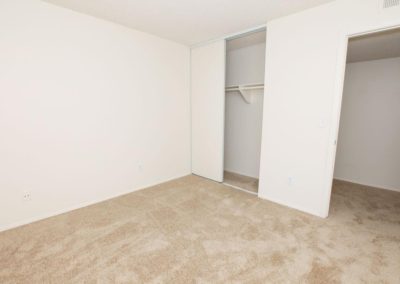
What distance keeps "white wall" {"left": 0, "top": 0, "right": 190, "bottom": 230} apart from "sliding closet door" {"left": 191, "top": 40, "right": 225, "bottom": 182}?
17.6 inches

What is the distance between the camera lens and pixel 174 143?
389cm

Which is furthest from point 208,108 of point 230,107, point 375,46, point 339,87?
point 375,46

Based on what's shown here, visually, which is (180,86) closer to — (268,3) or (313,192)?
(268,3)

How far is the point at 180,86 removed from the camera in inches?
151

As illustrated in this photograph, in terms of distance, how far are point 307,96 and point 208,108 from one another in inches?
66.4

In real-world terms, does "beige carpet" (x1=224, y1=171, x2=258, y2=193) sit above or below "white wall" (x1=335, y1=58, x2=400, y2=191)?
below

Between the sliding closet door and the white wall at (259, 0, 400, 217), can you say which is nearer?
the white wall at (259, 0, 400, 217)

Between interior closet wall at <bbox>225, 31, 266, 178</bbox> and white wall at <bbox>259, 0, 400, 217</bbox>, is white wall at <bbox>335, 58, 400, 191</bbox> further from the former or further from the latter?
white wall at <bbox>259, 0, 400, 217</bbox>

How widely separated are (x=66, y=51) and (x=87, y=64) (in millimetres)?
254

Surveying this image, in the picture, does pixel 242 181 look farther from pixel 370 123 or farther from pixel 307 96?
pixel 370 123

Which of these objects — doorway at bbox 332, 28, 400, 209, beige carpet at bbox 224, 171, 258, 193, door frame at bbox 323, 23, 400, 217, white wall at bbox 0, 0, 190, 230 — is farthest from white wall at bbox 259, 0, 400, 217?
white wall at bbox 0, 0, 190, 230

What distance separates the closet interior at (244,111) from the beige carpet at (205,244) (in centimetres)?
113

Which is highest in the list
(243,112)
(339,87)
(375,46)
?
(375,46)

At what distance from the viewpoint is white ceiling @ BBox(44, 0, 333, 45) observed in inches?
90.9
